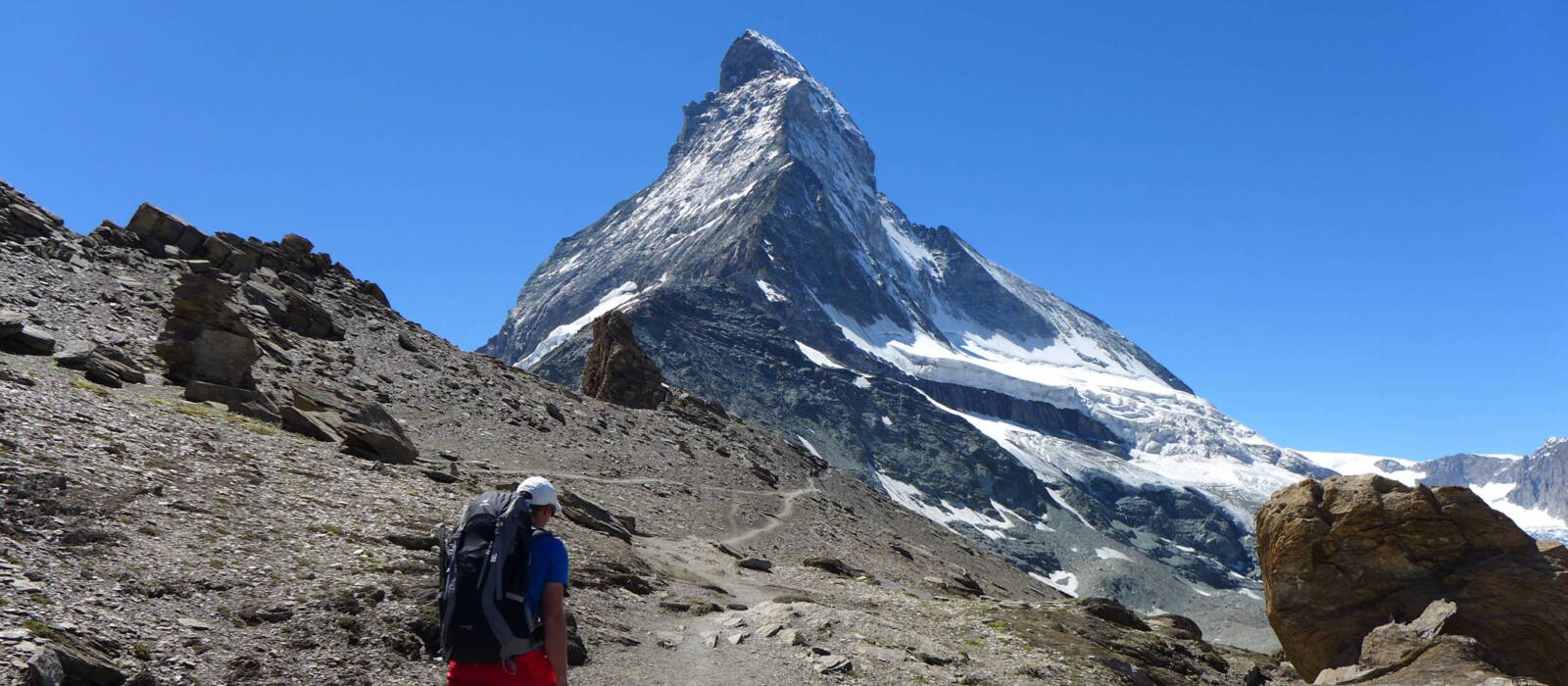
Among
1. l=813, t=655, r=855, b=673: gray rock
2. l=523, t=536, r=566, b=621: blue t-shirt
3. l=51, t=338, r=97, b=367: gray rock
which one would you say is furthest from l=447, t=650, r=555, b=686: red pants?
l=51, t=338, r=97, b=367: gray rock

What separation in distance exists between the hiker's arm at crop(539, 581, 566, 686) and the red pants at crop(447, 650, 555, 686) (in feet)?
0.40

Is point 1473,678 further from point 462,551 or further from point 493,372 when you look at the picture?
point 493,372

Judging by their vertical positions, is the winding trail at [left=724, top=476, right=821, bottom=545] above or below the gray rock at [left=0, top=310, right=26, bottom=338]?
above

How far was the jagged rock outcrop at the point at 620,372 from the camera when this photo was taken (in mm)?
101312

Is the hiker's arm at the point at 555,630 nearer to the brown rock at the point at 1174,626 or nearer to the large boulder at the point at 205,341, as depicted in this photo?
the brown rock at the point at 1174,626

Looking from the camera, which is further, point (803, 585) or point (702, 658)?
point (803, 585)

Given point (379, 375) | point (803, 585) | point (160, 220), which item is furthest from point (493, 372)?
point (803, 585)

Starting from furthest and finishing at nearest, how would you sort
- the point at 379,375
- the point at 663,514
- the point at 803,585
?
the point at 379,375, the point at 663,514, the point at 803,585

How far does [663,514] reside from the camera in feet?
176

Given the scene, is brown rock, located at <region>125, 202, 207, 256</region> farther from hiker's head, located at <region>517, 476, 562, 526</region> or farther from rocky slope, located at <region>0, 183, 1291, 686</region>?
hiker's head, located at <region>517, 476, 562, 526</region>

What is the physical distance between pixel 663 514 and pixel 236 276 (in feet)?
117

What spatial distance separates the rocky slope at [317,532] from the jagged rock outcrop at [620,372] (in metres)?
30.8

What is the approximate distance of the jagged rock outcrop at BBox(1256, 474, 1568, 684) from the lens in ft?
84.3

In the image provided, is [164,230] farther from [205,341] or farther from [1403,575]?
[1403,575]
